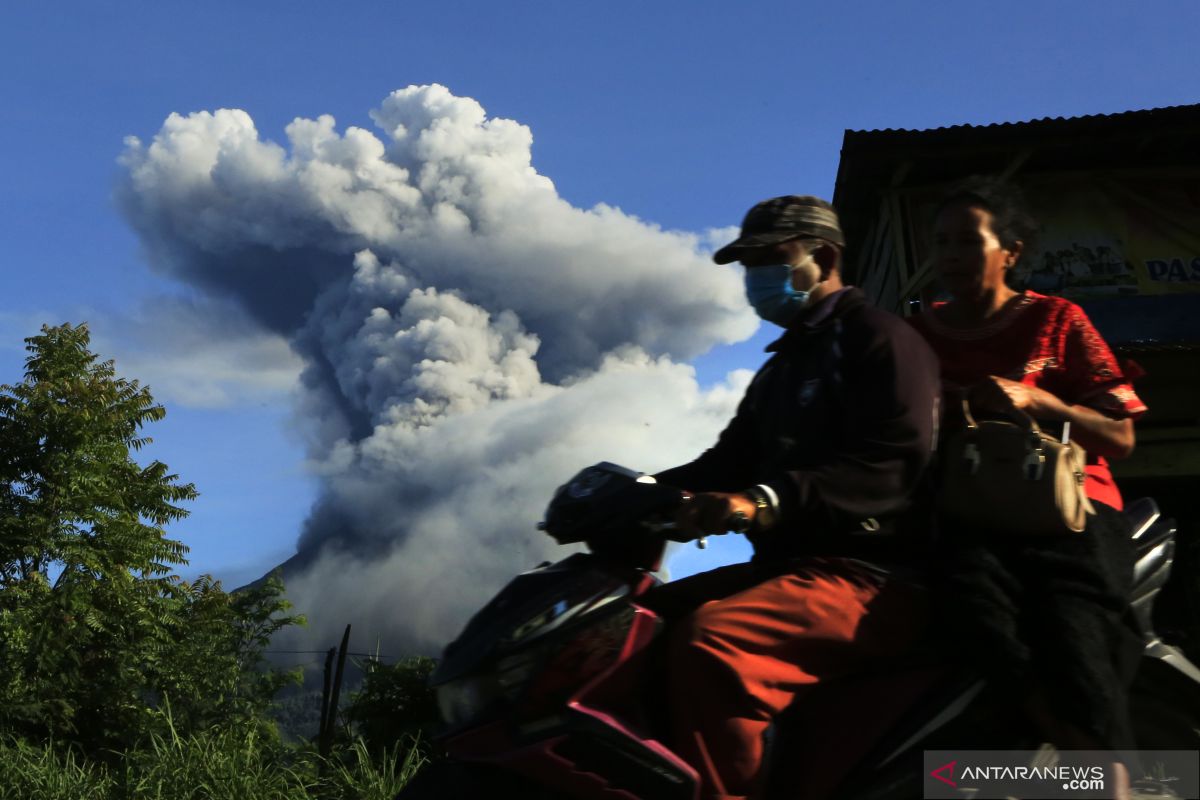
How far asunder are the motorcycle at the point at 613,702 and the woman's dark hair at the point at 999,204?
3.37 feet

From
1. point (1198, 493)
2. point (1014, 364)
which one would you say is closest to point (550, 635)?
point (1014, 364)

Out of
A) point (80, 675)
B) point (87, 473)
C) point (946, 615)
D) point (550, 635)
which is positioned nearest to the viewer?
point (550, 635)

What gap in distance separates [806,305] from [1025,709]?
0.98 m

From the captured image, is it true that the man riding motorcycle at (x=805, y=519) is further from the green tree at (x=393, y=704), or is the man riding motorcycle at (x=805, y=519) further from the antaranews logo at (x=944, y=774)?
the green tree at (x=393, y=704)

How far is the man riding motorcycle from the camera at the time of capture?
1989mm

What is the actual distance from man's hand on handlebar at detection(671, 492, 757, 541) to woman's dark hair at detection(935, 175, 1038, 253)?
3.74 ft

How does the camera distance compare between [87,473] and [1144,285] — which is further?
[87,473]

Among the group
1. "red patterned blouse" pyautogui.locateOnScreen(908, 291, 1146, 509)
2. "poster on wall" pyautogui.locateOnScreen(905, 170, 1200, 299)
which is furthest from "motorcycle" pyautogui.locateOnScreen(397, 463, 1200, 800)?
"poster on wall" pyautogui.locateOnScreen(905, 170, 1200, 299)

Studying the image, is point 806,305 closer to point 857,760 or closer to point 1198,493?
point 857,760

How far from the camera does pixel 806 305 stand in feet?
8.25

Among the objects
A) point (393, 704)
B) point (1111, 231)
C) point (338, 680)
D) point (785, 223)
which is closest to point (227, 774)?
point (785, 223)

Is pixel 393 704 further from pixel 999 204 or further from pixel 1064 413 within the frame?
pixel 1064 413

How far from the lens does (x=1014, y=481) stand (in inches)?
87.4

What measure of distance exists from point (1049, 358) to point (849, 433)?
0.73 meters
